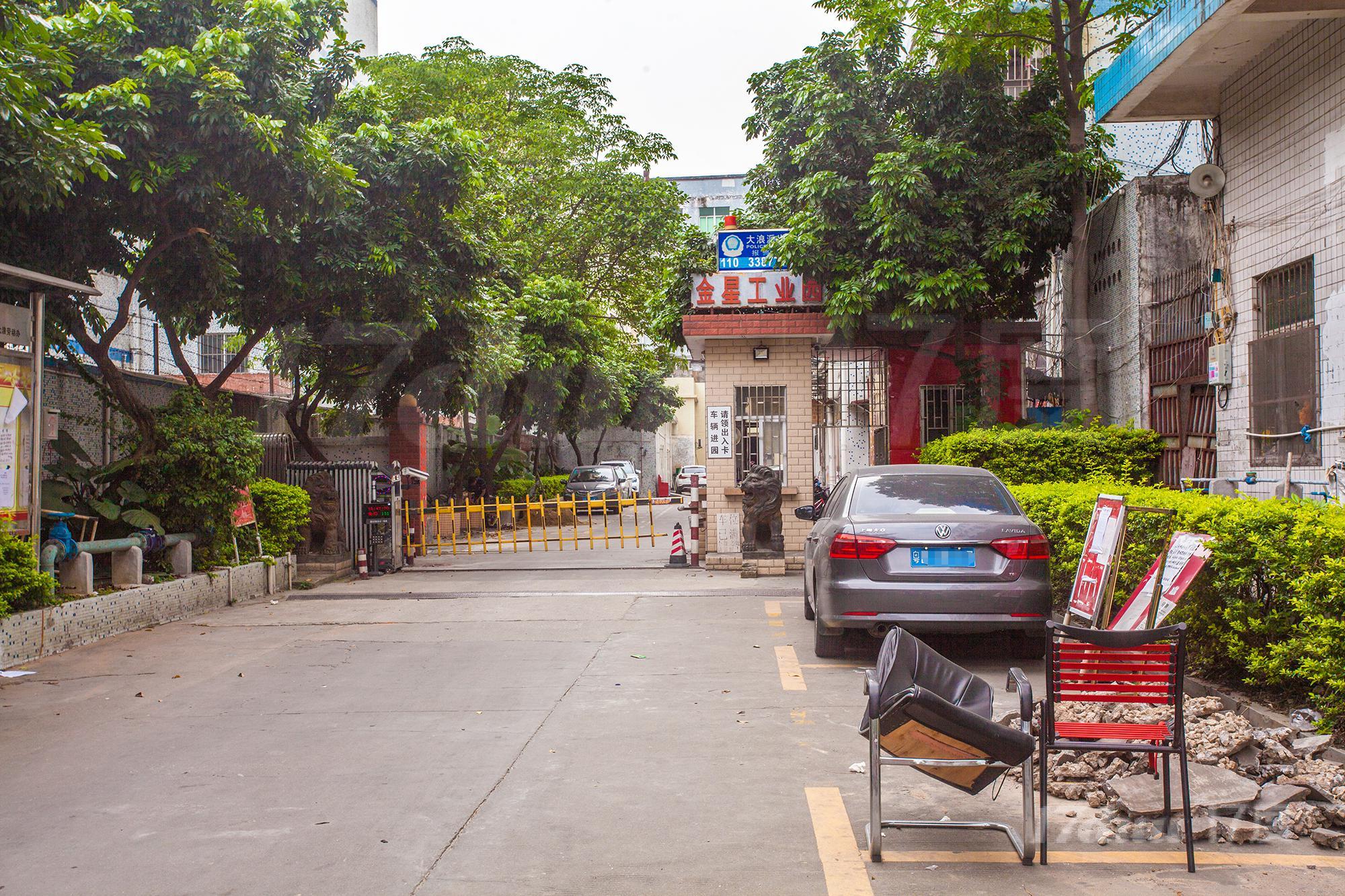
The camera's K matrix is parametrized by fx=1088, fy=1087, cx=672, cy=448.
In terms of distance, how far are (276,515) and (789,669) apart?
900 centimetres

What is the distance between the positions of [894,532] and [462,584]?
8.68m

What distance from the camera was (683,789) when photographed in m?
5.20

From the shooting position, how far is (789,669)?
27.0 ft

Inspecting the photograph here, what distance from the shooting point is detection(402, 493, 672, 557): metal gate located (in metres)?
20.5

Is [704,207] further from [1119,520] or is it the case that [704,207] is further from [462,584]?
[1119,520]

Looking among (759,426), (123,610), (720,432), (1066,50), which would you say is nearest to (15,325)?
(123,610)

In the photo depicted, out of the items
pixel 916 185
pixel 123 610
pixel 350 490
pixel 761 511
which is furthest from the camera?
pixel 350 490

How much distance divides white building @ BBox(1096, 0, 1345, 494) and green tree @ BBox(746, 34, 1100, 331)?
3.12m

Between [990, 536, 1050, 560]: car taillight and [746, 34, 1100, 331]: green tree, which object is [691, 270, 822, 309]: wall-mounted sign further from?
[990, 536, 1050, 560]: car taillight

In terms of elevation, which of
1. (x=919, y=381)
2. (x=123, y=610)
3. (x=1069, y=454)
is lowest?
(x=123, y=610)

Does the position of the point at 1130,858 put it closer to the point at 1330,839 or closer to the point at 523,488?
the point at 1330,839

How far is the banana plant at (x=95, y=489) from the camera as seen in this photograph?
1154 cm

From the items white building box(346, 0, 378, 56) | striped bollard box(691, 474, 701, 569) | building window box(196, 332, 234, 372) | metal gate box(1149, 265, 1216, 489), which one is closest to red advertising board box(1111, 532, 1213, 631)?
metal gate box(1149, 265, 1216, 489)

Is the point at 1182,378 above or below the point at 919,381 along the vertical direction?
below
